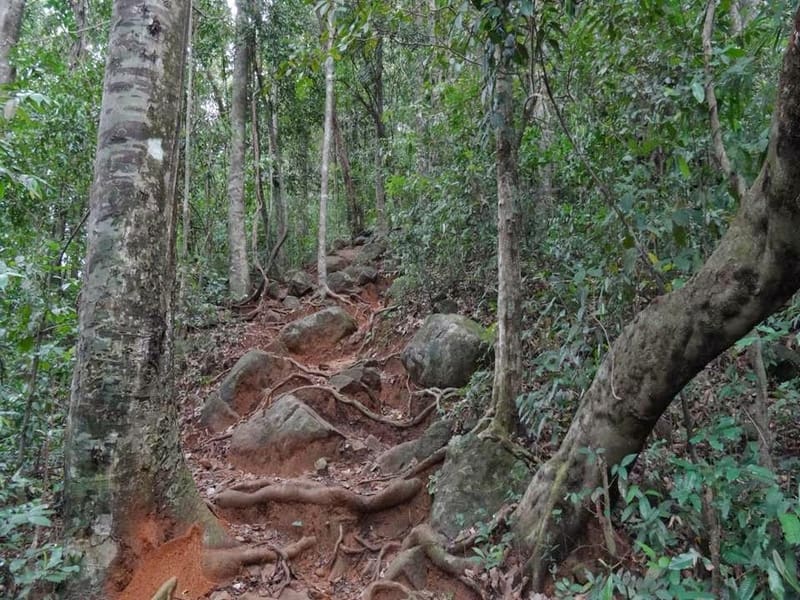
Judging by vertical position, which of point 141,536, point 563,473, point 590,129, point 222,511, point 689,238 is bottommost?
point 222,511

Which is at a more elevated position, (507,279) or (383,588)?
(507,279)

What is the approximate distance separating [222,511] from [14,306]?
8.45 feet

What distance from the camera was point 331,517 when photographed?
15.0ft

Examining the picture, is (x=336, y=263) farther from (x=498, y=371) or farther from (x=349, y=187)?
(x=498, y=371)

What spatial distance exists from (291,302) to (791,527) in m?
10.0

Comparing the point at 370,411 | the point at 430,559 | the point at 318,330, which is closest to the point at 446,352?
the point at 370,411

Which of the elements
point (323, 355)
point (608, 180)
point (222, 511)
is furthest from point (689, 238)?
point (323, 355)

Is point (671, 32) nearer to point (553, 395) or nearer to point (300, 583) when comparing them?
point (553, 395)

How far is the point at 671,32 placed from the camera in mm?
3615

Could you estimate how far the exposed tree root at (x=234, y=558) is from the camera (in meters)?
3.45

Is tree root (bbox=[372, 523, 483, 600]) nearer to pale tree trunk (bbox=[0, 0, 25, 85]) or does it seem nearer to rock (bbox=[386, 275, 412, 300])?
rock (bbox=[386, 275, 412, 300])

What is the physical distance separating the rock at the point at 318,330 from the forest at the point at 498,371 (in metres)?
2.11

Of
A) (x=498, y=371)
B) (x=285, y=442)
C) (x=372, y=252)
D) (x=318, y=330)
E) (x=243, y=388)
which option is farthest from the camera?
(x=372, y=252)

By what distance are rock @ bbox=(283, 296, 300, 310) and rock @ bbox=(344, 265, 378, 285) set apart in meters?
1.56
